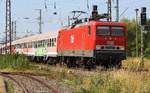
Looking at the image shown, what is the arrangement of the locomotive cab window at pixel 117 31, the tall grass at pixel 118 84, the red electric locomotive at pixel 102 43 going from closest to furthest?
the tall grass at pixel 118 84 → the red electric locomotive at pixel 102 43 → the locomotive cab window at pixel 117 31

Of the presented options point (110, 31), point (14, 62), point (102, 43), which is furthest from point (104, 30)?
point (14, 62)

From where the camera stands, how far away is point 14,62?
34.0 metres

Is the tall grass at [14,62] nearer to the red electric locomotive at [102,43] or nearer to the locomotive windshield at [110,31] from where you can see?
the red electric locomotive at [102,43]

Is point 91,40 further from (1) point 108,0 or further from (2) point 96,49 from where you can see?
(1) point 108,0

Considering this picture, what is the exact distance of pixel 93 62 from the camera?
101ft

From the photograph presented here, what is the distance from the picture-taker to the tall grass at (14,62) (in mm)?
33781

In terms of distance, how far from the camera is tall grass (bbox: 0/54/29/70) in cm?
3378

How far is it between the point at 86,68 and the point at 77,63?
6.58 feet

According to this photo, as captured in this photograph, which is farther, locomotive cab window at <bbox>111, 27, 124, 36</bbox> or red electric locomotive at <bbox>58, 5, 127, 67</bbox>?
locomotive cab window at <bbox>111, 27, 124, 36</bbox>

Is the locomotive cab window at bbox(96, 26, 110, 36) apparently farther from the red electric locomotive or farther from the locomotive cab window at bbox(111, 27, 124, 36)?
the locomotive cab window at bbox(111, 27, 124, 36)

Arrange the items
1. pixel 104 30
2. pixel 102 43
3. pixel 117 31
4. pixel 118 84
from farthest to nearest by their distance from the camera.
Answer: pixel 117 31 < pixel 104 30 < pixel 102 43 < pixel 118 84

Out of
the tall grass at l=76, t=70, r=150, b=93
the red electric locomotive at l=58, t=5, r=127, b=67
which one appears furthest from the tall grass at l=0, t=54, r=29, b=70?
the tall grass at l=76, t=70, r=150, b=93

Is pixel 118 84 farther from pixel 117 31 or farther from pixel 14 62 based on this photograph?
pixel 14 62

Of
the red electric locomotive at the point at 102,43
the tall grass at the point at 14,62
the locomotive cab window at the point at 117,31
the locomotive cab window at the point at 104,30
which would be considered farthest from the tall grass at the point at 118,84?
the tall grass at the point at 14,62
